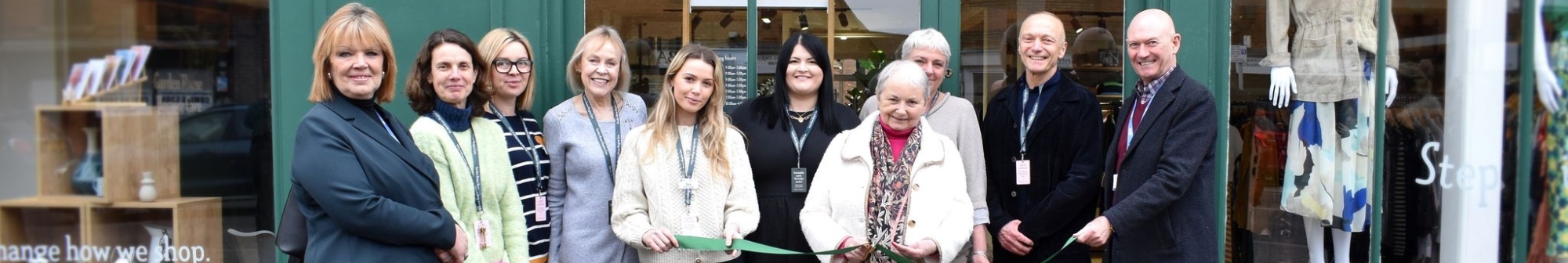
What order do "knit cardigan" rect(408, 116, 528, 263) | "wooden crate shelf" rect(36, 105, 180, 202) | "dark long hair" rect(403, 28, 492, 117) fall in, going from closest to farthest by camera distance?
"knit cardigan" rect(408, 116, 528, 263)
"dark long hair" rect(403, 28, 492, 117)
"wooden crate shelf" rect(36, 105, 180, 202)

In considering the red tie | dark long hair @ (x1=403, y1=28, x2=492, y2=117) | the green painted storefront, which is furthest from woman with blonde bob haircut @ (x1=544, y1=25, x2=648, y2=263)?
the red tie

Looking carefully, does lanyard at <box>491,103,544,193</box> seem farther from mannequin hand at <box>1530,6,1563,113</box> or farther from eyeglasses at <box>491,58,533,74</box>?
mannequin hand at <box>1530,6,1563,113</box>

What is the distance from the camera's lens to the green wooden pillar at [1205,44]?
13.9 feet

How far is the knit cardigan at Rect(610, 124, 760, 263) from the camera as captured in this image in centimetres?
341

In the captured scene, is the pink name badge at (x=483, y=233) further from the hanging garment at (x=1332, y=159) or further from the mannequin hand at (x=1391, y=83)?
the mannequin hand at (x=1391, y=83)

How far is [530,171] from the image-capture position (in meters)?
3.46

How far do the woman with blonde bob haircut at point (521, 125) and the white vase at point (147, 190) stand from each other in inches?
76.7

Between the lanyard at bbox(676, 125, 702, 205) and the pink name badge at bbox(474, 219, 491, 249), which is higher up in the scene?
the lanyard at bbox(676, 125, 702, 205)

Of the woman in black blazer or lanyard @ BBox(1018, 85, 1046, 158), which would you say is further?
lanyard @ BBox(1018, 85, 1046, 158)

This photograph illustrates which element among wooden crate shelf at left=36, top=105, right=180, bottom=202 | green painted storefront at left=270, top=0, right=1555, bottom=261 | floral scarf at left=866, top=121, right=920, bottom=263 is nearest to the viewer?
floral scarf at left=866, top=121, right=920, bottom=263

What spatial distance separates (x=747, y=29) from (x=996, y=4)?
984 mm

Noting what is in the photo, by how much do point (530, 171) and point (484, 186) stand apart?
323 millimetres

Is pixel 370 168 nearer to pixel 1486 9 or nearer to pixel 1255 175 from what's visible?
pixel 1255 175

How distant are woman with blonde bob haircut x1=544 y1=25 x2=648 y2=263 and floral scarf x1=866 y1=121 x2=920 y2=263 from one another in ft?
2.71
